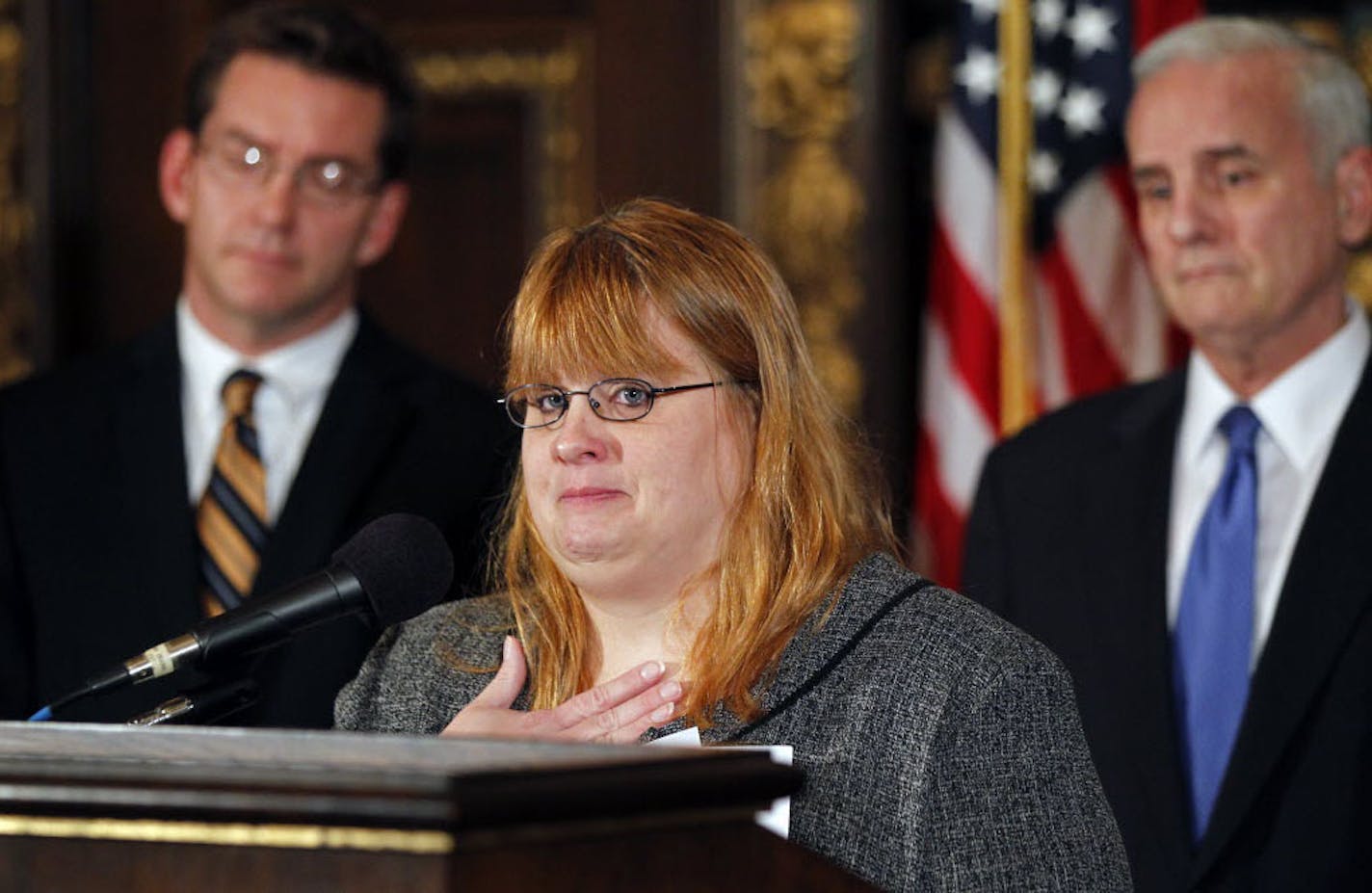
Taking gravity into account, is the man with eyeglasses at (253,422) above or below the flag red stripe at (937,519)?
above

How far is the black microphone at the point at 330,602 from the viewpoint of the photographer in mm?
1950

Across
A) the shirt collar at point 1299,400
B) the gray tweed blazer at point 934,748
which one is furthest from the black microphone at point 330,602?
the shirt collar at point 1299,400

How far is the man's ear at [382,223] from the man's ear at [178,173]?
1.12 ft

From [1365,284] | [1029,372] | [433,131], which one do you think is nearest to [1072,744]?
[1029,372]

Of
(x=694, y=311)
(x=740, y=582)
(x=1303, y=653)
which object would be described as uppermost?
(x=694, y=311)

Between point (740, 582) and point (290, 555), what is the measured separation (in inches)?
45.8

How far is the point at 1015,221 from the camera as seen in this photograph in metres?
4.40

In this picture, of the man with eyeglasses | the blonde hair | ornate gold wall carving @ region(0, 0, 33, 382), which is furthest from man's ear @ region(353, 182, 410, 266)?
ornate gold wall carving @ region(0, 0, 33, 382)

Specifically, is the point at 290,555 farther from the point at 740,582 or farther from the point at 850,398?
the point at 850,398

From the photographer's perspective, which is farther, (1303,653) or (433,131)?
(433,131)

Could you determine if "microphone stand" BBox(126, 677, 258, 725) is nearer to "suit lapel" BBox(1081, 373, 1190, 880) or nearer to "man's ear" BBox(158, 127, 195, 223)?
"suit lapel" BBox(1081, 373, 1190, 880)

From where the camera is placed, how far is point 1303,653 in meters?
2.99

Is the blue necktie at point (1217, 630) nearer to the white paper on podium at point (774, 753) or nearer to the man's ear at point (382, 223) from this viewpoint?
the white paper on podium at point (774, 753)

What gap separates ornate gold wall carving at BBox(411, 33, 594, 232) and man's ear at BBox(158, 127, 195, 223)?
120cm
